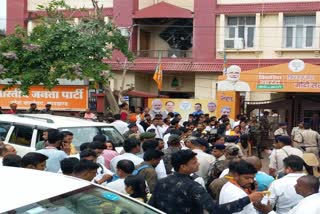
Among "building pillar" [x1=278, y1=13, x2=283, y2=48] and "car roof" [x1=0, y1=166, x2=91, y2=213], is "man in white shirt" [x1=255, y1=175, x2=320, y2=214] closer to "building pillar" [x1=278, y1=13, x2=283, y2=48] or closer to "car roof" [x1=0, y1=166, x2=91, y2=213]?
"car roof" [x1=0, y1=166, x2=91, y2=213]

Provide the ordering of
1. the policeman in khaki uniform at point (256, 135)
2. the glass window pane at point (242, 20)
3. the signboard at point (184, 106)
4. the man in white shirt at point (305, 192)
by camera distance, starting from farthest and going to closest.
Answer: the glass window pane at point (242, 20), the signboard at point (184, 106), the policeman in khaki uniform at point (256, 135), the man in white shirt at point (305, 192)

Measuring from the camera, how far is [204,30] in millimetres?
25266

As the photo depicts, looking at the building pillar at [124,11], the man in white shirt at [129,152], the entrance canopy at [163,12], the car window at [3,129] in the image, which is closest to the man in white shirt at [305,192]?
the man in white shirt at [129,152]

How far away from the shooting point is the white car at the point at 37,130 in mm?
9023

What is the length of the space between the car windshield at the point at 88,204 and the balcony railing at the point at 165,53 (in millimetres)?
23434

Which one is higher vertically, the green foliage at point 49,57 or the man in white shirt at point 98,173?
the green foliage at point 49,57

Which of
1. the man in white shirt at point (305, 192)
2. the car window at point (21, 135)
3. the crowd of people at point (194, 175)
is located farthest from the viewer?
the car window at point (21, 135)

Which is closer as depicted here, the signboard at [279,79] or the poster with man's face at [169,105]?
the signboard at [279,79]

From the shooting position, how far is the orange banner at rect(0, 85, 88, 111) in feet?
57.1

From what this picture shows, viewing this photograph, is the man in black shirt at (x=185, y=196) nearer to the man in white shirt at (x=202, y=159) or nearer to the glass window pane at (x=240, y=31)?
the man in white shirt at (x=202, y=159)

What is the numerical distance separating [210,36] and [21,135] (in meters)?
17.2

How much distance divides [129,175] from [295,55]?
20417mm

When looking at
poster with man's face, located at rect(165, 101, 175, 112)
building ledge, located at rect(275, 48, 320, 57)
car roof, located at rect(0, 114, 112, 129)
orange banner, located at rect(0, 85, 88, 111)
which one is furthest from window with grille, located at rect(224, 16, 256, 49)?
car roof, located at rect(0, 114, 112, 129)

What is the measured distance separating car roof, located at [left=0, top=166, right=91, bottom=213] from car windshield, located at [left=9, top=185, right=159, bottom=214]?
1.4 inches
